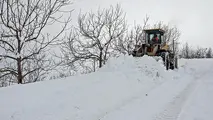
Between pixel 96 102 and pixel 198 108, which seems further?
pixel 96 102

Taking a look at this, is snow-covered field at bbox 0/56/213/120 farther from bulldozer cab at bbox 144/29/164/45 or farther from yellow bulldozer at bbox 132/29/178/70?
bulldozer cab at bbox 144/29/164/45

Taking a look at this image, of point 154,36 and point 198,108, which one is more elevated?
point 154,36

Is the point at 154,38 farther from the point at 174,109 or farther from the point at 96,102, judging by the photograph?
the point at 96,102

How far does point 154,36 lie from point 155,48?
2007 mm

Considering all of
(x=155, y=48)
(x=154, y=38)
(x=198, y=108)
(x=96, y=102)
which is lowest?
(x=198, y=108)

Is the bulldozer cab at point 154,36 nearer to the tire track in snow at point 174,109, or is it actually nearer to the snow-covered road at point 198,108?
the snow-covered road at point 198,108

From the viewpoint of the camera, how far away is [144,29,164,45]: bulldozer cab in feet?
64.0

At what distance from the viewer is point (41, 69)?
40.5 ft

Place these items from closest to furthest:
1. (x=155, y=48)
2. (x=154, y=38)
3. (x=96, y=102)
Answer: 1. (x=96, y=102)
2. (x=155, y=48)
3. (x=154, y=38)

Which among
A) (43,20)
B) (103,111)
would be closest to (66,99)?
(103,111)

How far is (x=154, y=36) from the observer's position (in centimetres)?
1967

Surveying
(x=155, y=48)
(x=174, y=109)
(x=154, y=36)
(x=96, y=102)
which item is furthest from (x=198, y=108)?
(x=154, y=36)

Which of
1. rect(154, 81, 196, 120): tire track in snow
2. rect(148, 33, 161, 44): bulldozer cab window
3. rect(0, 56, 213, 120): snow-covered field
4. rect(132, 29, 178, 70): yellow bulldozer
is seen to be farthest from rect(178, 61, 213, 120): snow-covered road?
rect(148, 33, 161, 44): bulldozer cab window

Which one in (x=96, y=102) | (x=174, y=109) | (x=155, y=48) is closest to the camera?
(x=174, y=109)
